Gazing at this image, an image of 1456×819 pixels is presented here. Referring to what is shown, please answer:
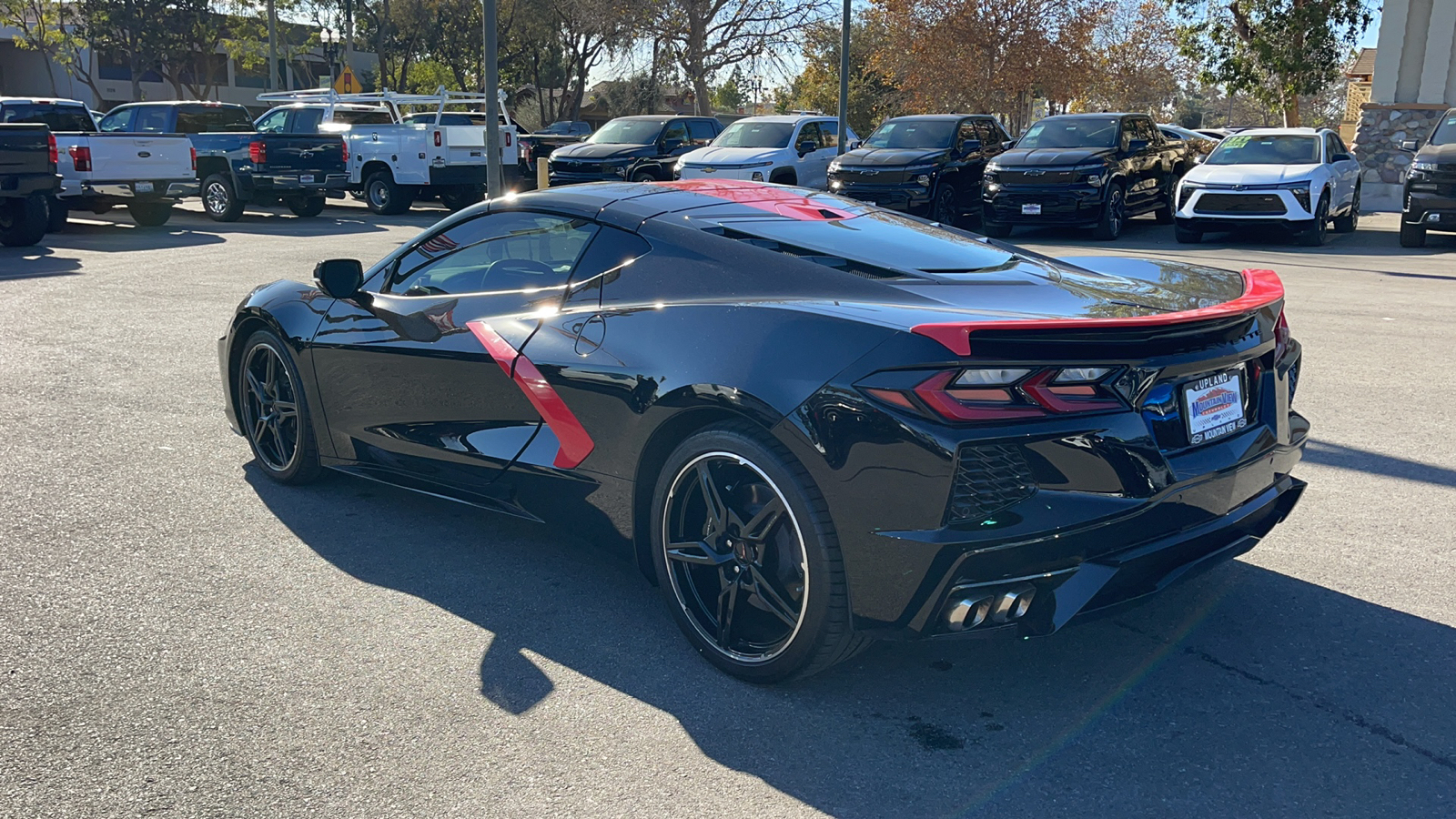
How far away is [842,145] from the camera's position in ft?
72.5

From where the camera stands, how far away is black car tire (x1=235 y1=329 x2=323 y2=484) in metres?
5.29

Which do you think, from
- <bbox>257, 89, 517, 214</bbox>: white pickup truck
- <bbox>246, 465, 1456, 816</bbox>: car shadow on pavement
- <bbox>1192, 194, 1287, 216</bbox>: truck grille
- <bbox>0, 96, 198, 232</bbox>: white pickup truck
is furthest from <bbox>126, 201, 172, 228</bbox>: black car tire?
<bbox>246, 465, 1456, 816</bbox>: car shadow on pavement

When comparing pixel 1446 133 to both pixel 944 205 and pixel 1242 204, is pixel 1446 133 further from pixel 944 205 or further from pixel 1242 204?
pixel 944 205

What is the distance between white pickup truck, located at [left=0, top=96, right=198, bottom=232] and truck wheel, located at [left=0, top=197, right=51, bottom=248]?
1820 millimetres

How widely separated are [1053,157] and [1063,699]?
15677mm

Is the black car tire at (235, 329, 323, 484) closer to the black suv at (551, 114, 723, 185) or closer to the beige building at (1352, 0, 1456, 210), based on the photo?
the black suv at (551, 114, 723, 185)

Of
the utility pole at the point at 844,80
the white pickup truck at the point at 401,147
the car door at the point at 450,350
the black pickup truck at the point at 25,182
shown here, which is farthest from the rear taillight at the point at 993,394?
the utility pole at the point at 844,80

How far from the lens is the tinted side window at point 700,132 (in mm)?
22953

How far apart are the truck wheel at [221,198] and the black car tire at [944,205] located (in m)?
11.3

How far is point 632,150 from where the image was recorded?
863 inches

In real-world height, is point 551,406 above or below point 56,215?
above

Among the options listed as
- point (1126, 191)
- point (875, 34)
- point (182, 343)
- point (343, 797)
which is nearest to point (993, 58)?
point (875, 34)

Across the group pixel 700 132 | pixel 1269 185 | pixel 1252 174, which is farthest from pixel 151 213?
pixel 1269 185

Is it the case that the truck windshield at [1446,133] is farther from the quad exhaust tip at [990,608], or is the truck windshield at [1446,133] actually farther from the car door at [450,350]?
the quad exhaust tip at [990,608]
